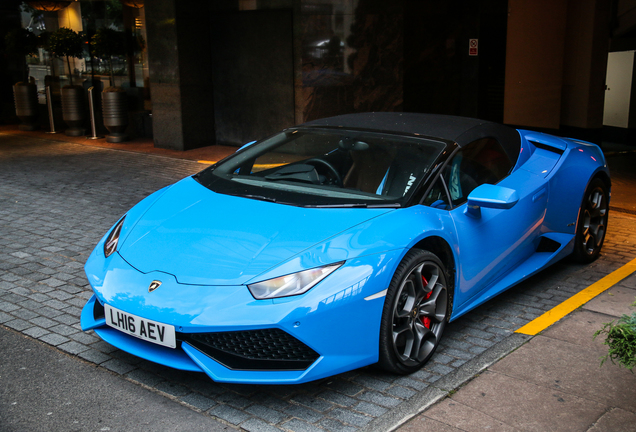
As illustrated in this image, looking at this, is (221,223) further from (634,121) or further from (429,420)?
(634,121)

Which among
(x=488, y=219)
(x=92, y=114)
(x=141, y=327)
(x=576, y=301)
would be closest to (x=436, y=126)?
(x=488, y=219)

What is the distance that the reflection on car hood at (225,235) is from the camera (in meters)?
3.15

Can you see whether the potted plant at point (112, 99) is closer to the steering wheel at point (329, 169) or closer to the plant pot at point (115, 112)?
the plant pot at point (115, 112)

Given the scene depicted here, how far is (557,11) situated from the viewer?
11.8 metres

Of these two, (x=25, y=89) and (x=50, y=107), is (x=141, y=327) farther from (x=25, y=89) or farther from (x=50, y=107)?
(x=25, y=89)

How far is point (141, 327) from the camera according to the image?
3.07 m

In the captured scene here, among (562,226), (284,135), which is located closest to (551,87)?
(562,226)

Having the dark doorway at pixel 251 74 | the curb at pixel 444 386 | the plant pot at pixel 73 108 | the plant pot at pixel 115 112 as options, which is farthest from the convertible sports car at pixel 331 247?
the plant pot at pixel 73 108

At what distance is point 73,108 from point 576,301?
39.4 feet

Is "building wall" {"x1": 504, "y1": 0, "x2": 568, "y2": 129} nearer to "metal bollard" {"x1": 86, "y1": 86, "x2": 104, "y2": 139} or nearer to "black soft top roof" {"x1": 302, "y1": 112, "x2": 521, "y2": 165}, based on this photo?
"black soft top roof" {"x1": 302, "y1": 112, "x2": 521, "y2": 165}

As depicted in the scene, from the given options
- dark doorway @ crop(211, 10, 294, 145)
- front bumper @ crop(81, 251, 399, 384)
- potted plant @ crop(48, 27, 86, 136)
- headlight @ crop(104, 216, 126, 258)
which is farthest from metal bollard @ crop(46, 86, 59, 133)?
front bumper @ crop(81, 251, 399, 384)

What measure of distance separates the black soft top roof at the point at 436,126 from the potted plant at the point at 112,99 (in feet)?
29.8

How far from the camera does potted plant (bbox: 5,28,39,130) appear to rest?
567 inches

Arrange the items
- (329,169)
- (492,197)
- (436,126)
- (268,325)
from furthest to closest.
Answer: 1. (436,126)
2. (329,169)
3. (492,197)
4. (268,325)
